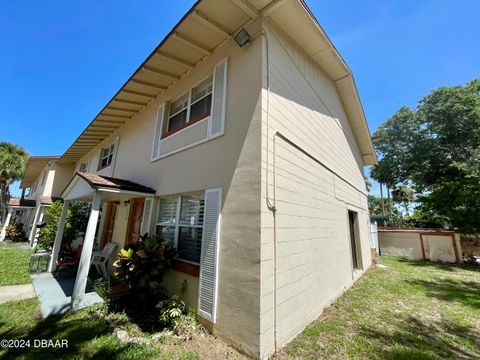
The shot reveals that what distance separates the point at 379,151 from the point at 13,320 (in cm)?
3010

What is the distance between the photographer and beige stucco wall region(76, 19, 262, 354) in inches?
128

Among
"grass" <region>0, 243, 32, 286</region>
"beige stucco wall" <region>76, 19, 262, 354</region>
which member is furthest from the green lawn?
"grass" <region>0, 243, 32, 286</region>

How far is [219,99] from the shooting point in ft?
15.5

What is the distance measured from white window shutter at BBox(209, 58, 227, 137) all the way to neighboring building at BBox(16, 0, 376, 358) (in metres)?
0.03

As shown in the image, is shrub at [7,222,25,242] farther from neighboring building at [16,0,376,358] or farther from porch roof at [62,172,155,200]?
porch roof at [62,172,155,200]

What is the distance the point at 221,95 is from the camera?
472 cm

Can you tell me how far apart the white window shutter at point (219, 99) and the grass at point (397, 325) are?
13.7ft

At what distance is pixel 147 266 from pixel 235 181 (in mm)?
2695

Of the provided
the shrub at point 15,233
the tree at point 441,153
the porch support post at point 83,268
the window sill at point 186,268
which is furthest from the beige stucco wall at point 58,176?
the tree at point 441,153

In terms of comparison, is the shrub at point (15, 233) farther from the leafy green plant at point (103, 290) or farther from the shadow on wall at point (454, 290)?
the shadow on wall at point (454, 290)

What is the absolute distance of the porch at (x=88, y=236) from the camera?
4.62 m

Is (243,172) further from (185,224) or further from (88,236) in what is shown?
(88,236)

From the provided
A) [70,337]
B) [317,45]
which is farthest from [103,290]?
[317,45]

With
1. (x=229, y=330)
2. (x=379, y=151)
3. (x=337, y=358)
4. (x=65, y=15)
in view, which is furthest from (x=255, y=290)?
(x=379, y=151)
